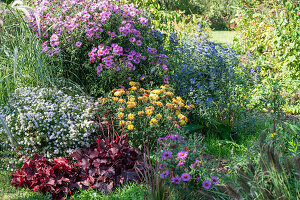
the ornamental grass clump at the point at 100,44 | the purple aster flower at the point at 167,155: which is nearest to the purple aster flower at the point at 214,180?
the purple aster flower at the point at 167,155

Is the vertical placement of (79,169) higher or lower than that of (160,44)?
lower

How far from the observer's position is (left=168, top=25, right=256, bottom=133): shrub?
14.0 ft

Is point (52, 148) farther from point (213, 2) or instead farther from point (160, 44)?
point (213, 2)

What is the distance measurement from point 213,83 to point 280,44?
2485 mm

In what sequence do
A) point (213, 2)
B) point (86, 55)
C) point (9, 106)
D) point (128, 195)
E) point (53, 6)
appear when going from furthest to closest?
1. point (213, 2)
2. point (53, 6)
3. point (86, 55)
4. point (9, 106)
5. point (128, 195)

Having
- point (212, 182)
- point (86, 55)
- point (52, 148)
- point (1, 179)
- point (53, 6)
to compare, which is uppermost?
point (53, 6)

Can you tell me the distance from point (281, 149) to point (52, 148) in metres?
2.42

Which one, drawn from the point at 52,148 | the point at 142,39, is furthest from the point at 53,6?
the point at 52,148

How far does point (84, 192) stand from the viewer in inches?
115

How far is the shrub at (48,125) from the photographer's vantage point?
3.38 meters

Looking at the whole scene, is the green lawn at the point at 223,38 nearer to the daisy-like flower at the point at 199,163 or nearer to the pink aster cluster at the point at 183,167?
the pink aster cluster at the point at 183,167

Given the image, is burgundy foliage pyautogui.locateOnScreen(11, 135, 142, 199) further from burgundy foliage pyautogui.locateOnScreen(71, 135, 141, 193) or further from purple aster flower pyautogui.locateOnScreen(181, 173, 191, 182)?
purple aster flower pyautogui.locateOnScreen(181, 173, 191, 182)

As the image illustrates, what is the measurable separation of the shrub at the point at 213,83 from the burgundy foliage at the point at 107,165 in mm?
1428

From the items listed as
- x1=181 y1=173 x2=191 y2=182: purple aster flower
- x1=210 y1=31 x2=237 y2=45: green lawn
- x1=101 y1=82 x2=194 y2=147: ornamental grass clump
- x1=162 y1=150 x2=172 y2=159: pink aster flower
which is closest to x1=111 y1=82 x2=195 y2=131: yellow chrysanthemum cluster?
x1=101 y1=82 x2=194 y2=147: ornamental grass clump
